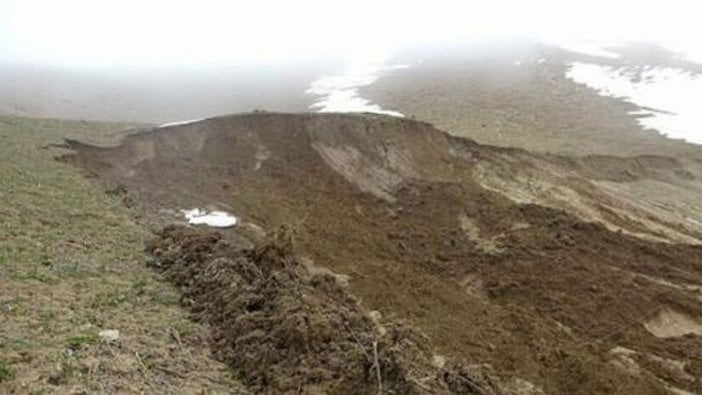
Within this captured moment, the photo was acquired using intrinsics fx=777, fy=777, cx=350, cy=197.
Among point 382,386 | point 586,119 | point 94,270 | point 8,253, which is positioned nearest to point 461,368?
point 382,386

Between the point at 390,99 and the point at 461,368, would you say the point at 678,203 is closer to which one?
the point at 461,368

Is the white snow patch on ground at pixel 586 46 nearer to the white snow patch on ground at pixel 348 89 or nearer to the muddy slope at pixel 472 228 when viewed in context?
the white snow patch on ground at pixel 348 89

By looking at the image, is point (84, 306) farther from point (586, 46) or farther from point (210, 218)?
point (586, 46)

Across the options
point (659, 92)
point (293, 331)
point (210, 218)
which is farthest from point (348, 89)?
point (293, 331)

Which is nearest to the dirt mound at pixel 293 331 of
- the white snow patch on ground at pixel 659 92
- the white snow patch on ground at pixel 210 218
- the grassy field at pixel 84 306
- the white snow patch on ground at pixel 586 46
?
the grassy field at pixel 84 306

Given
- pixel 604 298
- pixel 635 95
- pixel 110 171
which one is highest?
pixel 110 171
